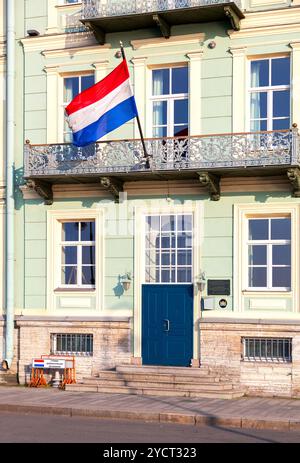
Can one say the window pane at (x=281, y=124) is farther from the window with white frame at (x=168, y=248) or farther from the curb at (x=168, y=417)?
the curb at (x=168, y=417)

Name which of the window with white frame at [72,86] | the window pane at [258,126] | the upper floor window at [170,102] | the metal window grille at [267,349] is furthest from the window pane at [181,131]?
the metal window grille at [267,349]

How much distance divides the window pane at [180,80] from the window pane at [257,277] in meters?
4.60

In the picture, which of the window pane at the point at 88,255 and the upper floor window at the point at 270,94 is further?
the window pane at the point at 88,255

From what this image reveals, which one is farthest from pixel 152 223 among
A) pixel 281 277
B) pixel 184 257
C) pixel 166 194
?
pixel 281 277

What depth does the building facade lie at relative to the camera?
19.0 m

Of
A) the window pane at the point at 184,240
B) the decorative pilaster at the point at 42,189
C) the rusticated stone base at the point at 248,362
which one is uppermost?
the decorative pilaster at the point at 42,189

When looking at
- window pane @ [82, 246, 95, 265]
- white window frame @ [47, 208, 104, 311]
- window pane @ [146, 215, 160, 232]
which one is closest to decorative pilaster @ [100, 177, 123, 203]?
white window frame @ [47, 208, 104, 311]

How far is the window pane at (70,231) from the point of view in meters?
21.2

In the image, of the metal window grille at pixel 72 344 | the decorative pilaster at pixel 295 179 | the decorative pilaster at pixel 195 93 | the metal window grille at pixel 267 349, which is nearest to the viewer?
the decorative pilaster at pixel 295 179

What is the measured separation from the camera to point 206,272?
19609 mm

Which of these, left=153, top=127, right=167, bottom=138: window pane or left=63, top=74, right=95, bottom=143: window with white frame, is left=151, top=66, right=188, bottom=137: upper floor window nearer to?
left=153, top=127, right=167, bottom=138: window pane

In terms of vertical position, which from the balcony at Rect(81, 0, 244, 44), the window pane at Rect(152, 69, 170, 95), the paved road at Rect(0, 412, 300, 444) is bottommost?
the paved road at Rect(0, 412, 300, 444)

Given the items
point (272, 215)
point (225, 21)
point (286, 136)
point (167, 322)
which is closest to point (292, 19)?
point (225, 21)

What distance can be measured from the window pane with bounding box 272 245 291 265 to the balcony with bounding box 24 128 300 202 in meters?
1.31
